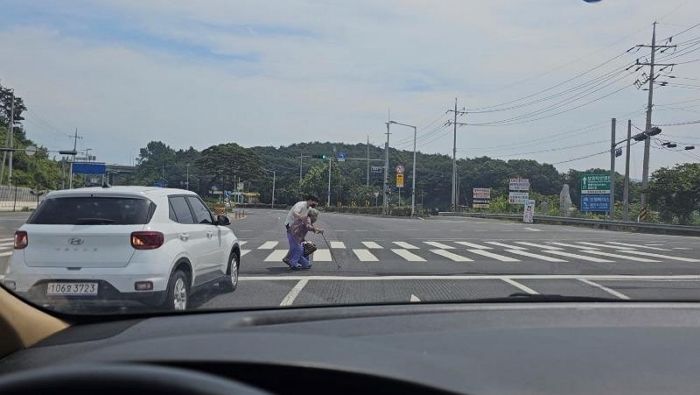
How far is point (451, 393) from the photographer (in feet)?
6.02

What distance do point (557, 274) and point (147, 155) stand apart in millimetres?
7357

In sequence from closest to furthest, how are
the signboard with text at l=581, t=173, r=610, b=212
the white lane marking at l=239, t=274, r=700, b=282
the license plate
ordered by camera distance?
the license plate → the white lane marking at l=239, t=274, r=700, b=282 → the signboard with text at l=581, t=173, r=610, b=212

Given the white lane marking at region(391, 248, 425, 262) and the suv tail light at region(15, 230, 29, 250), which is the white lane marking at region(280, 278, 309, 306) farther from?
the white lane marking at region(391, 248, 425, 262)

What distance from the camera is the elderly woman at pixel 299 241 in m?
12.6

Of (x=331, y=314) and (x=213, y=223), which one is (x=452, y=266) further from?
(x=331, y=314)

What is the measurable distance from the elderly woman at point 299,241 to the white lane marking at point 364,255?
1982 mm

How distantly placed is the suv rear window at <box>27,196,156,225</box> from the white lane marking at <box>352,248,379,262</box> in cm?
805

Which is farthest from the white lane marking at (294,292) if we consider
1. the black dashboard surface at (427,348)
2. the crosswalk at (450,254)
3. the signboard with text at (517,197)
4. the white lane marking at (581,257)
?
the signboard with text at (517,197)

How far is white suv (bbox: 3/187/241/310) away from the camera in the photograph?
20.5ft

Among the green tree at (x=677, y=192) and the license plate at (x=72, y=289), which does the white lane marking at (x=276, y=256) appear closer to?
the license plate at (x=72, y=289)

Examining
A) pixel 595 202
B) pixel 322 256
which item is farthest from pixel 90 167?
pixel 595 202

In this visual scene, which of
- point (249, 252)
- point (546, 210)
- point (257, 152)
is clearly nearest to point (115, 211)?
point (257, 152)

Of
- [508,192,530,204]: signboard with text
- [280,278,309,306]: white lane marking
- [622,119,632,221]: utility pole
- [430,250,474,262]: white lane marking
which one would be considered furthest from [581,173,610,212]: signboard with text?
[280,278,309,306]: white lane marking

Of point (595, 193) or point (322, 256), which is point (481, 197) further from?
point (322, 256)
